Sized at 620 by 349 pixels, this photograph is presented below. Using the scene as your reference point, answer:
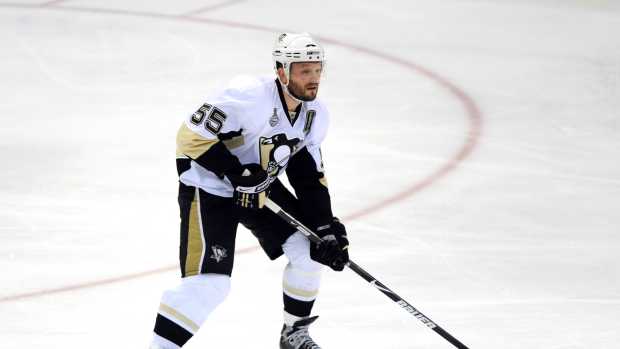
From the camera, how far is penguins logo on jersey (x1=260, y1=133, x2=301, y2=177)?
153 inches

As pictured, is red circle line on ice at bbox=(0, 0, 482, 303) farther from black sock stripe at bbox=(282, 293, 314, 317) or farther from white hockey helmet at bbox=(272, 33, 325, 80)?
white hockey helmet at bbox=(272, 33, 325, 80)

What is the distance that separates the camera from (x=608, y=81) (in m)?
7.81

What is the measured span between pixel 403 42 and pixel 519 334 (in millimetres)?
4530

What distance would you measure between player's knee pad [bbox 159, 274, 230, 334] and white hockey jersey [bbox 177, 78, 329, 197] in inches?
11.9

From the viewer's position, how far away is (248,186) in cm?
379

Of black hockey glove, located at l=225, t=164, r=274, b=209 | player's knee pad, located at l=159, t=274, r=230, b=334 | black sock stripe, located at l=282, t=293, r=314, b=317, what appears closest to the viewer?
player's knee pad, located at l=159, t=274, r=230, b=334

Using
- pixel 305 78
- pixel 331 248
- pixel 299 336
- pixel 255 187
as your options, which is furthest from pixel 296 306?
pixel 305 78

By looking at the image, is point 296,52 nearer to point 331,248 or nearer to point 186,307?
point 331,248

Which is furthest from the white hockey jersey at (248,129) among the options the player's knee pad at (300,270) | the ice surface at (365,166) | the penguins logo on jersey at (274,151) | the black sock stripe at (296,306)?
the ice surface at (365,166)

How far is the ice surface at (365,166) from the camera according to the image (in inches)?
178

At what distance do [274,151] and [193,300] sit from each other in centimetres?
53

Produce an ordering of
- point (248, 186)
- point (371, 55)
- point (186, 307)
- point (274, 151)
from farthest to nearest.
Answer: point (371, 55) < point (274, 151) < point (248, 186) < point (186, 307)

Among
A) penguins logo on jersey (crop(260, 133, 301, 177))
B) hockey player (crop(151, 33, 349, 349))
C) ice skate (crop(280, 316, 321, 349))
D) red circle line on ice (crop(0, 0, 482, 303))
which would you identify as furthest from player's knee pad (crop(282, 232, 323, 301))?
red circle line on ice (crop(0, 0, 482, 303))

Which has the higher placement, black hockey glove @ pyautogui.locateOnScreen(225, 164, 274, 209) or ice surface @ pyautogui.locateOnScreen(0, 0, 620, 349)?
black hockey glove @ pyautogui.locateOnScreen(225, 164, 274, 209)
